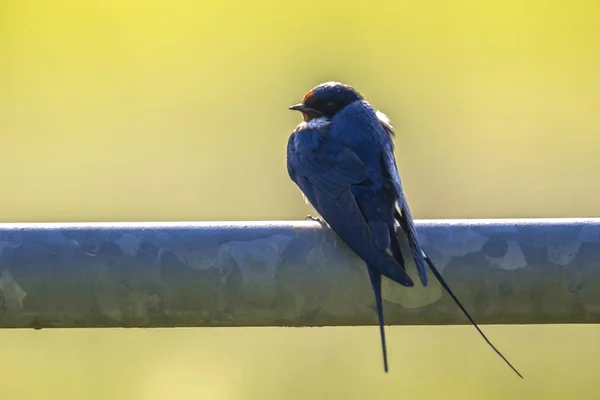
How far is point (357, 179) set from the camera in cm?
142

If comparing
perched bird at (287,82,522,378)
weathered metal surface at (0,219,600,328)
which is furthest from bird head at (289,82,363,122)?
weathered metal surface at (0,219,600,328)

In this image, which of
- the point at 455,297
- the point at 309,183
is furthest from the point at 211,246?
the point at 309,183

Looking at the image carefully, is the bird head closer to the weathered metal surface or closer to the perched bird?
the perched bird

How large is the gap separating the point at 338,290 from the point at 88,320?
291mm

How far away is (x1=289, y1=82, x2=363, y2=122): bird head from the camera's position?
1.88 meters

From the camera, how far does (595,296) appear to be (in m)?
0.86

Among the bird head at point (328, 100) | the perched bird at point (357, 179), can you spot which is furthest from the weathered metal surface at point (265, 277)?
the bird head at point (328, 100)

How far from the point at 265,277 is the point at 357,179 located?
0.58 m

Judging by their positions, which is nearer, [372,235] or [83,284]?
[83,284]

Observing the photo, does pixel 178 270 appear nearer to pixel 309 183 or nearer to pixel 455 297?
pixel 455 297

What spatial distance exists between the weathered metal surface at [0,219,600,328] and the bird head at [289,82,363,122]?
102 cm

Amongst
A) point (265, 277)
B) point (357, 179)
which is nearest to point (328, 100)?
point (357, 179)

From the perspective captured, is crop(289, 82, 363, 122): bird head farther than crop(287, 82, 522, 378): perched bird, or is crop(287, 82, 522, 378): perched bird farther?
crop(289, 82, 363, 122): bird head

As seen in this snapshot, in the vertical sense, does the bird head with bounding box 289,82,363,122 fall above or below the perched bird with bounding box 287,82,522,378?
above
